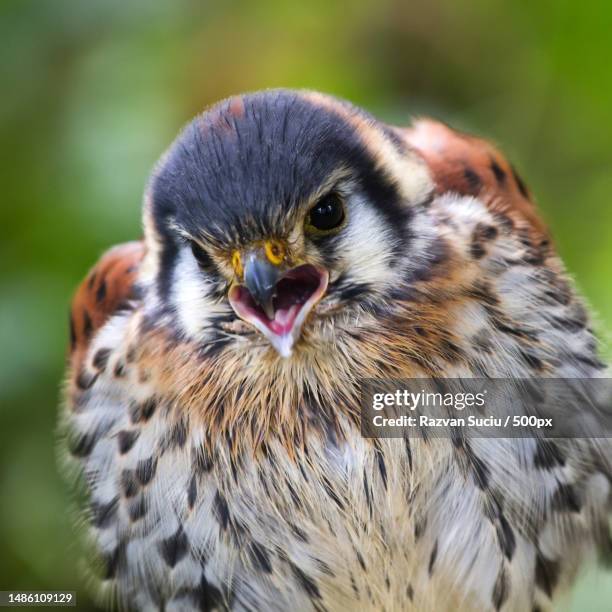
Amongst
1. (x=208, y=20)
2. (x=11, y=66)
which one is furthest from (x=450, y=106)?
(x=11, y=66)

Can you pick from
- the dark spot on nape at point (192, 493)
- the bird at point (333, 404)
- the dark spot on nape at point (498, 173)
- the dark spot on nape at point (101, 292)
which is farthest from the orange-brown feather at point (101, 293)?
the dark spot on nape at point (498, 173)

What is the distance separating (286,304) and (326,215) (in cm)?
17

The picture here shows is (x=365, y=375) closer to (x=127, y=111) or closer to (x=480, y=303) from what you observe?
(x=480, y=303)

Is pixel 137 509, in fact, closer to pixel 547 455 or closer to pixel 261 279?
pixel 261 279

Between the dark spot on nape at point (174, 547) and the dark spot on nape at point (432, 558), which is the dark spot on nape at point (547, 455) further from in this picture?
the dark spot on nape at point (174, 547)

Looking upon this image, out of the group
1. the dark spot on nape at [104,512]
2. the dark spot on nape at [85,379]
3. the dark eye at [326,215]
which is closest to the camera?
the dark eye at [326,215]

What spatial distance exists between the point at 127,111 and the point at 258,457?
3.66 ft

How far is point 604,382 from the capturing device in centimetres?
207

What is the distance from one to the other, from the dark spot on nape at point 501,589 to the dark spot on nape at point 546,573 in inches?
2.8

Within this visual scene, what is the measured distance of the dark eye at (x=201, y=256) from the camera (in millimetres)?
1827

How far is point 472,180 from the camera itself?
2227 millimetres

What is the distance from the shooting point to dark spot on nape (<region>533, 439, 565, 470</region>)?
6.31ft

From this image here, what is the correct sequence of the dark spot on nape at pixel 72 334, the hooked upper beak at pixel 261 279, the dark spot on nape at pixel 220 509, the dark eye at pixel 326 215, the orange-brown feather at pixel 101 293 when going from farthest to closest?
1. the dark spot on nape at pixel 72 334
2. the orange-brown feather at pixel 101 293
3. the dark spot on nape at pixel 220 509
4. the dark eye at pixel 326 215
5. the hooked upper beak at pixel 261 279

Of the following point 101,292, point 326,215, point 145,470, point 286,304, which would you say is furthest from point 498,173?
point 145,470
